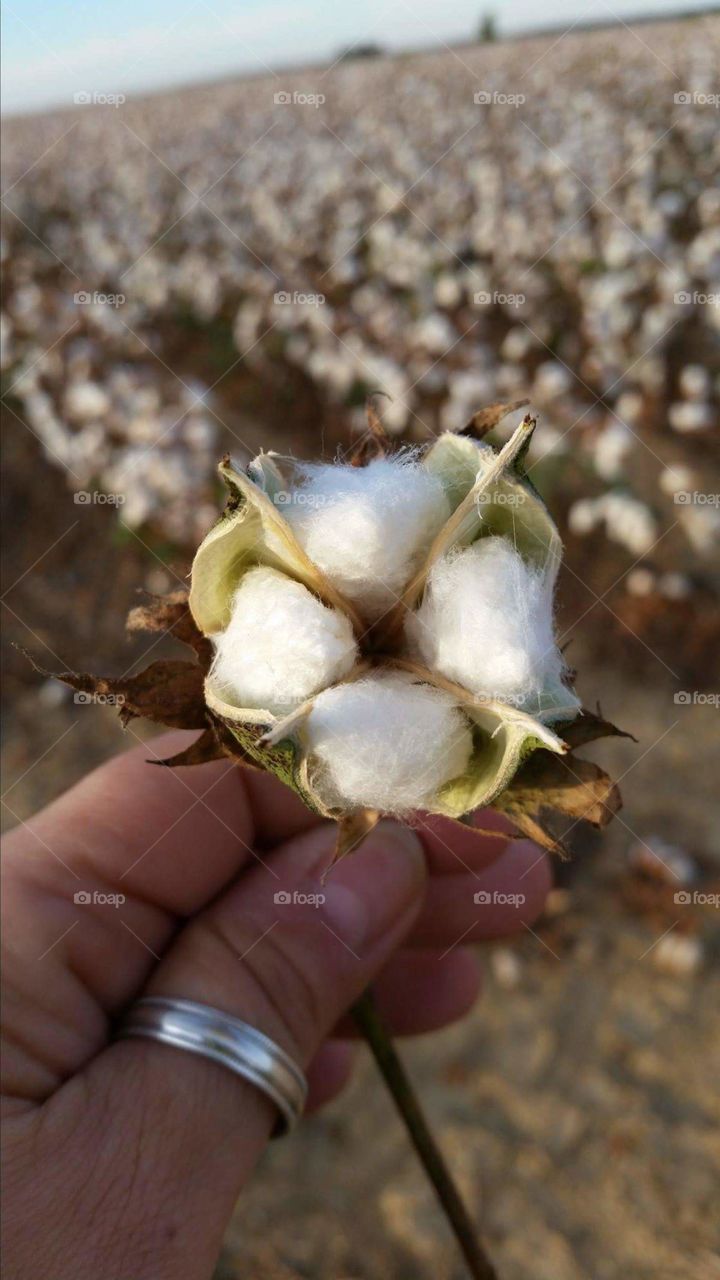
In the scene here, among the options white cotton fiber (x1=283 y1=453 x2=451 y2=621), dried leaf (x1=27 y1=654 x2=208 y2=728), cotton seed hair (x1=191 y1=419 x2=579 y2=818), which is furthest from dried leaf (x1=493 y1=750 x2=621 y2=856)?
dried leaf (x1=27 y1=654 x2=208 y2=728)

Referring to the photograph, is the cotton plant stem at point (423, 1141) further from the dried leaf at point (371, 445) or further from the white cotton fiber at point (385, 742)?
the dried leaf at point (371, 445)

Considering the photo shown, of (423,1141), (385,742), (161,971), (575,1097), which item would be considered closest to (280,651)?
(385,742)

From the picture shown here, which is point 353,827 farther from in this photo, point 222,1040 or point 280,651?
point 222,1040

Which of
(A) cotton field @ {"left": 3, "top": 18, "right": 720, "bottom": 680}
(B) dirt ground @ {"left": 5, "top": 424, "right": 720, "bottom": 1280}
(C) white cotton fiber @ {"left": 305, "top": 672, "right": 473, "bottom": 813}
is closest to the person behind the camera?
(C) white cotton fiber @ {"left": 305, "top": 672, "right": 473, "bottom": 813}

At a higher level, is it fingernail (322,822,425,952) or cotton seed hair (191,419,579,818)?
cotton seed hair (191,419,579,818)

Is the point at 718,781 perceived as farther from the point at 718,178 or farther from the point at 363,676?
the point at 718,178

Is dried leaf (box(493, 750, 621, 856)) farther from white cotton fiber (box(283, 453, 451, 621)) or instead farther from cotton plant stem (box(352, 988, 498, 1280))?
cotton plant stem (box(352, 988, 498, 1280))

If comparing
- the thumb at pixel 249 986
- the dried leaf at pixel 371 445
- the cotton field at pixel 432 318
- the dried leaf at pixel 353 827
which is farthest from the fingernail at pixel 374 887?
the cotton field at pixel 432 318
